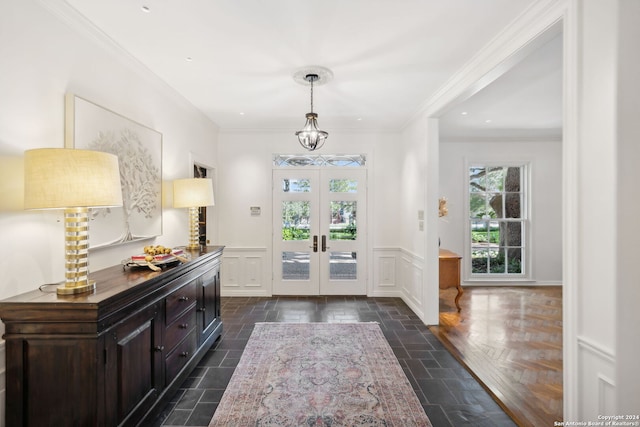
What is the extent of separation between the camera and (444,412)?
90.7 inches

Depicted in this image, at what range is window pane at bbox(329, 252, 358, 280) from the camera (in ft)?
17.5

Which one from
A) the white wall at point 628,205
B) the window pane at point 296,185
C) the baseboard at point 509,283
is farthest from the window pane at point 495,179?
the white wall at point 628,205

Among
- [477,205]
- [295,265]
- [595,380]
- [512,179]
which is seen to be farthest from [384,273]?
[595,380]

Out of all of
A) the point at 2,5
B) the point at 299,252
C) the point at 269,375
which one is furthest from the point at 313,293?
the point at 2,5

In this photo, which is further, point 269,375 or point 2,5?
point 269,375

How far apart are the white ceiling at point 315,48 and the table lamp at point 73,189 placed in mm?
1192

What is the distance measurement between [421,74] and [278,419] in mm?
3434

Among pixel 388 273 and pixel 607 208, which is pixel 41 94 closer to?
pixel 607 208

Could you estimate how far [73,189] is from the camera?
1.63 meters

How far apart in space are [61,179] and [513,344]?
4408 millimetres

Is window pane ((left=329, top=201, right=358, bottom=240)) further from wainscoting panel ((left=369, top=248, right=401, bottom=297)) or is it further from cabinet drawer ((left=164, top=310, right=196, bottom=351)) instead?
cabinet drawer ((left=164, top=310, right=196, bottom=351))

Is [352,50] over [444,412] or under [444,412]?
over

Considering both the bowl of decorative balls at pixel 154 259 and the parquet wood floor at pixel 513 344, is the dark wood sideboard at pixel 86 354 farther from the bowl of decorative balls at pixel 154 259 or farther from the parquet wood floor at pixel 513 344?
the parquet wood floor at pixel 513 344

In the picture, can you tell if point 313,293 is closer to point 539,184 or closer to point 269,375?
point 269,375
